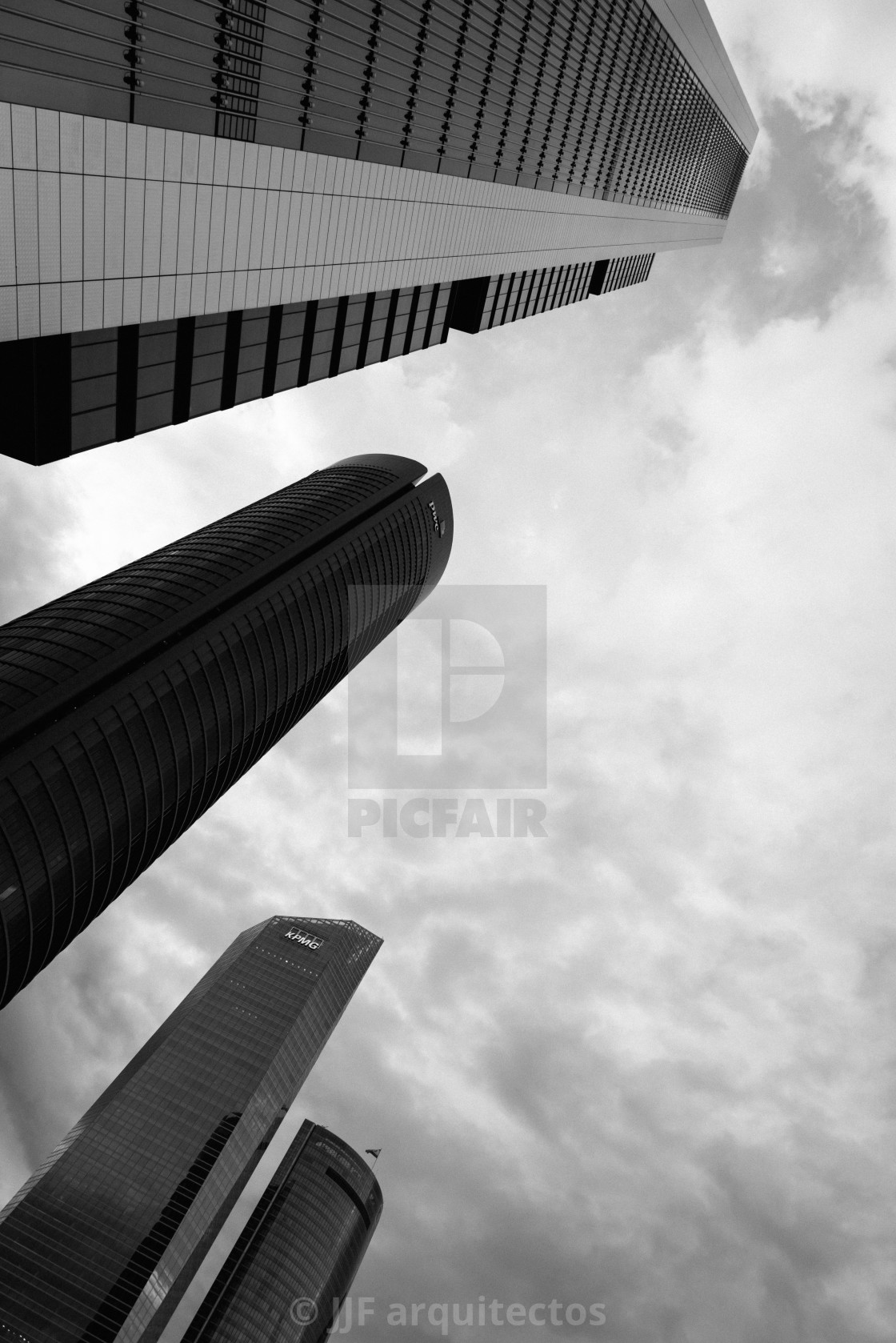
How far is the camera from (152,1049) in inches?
6678

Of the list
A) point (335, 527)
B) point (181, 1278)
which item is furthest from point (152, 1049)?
point (335, 527)

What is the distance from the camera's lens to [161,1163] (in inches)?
5866

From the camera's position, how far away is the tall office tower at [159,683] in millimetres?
78188

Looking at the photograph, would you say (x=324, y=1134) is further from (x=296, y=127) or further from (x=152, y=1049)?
(x=296, y=127)

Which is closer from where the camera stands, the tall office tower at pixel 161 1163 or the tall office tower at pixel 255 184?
the tall office tower at pixel 255 184

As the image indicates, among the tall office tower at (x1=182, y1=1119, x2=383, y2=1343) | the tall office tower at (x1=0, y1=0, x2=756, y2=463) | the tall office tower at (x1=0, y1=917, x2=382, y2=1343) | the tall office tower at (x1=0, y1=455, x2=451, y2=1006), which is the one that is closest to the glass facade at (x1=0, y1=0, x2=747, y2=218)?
the tall office tower at (x1=0, y1=0, x2=756, y2=463)

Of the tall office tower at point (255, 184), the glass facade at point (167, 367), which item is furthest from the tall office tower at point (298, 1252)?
the glass facade at point (167, 367)

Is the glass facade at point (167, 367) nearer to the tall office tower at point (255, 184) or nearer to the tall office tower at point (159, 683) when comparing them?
the tall office tower at point (255, 184)

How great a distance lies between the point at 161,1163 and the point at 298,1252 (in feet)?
147

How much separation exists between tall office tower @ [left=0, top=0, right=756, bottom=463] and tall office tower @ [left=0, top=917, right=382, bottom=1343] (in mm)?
158682

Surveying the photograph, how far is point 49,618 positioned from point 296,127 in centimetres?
7939

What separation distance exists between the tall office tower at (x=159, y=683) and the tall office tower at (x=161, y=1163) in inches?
3314

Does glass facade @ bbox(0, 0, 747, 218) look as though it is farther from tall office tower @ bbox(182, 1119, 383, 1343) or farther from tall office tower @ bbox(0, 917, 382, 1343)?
tall office tower @ bbox(182, 1119, 383, 1343)

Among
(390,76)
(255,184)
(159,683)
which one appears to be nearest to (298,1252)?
(159,683)
